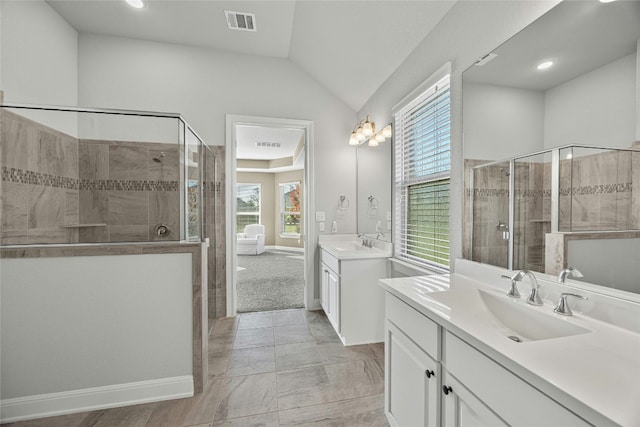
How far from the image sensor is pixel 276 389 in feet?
6.20

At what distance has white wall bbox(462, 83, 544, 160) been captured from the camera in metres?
1.27

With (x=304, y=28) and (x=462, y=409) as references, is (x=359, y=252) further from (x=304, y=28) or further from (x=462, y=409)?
(x=304, y=28)

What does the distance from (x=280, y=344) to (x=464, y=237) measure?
6.02 ft

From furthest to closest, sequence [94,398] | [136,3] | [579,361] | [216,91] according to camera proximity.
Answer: [216,91] < [136,3] < [94,398] < [579,361]

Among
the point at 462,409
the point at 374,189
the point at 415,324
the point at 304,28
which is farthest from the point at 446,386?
the point at 304,28

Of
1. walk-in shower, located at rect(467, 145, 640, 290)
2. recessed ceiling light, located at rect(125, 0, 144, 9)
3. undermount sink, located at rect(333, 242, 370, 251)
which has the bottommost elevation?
undermount sink, located at rect(333, 242, 370, 251)

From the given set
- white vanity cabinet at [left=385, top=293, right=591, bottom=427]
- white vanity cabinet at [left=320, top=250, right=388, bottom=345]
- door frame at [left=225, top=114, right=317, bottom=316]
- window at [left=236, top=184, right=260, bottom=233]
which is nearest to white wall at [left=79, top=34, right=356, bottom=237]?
door frame at [left=225, top=114, right=317, bottom=316]

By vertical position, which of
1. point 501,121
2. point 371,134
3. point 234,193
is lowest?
point 234,193

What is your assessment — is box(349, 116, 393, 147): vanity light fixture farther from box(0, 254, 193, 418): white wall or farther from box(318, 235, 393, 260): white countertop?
box(0, 254, 193, 418): white wall

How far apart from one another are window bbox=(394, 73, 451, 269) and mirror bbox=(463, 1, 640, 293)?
36cm

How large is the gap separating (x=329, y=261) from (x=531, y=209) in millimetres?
1888

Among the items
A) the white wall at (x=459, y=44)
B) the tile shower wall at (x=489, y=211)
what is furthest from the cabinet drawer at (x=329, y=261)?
the tile shower wall at (x=489, y=211)

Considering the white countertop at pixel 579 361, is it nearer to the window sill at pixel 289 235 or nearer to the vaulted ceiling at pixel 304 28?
the vaulted ceiling at pixel 304 28

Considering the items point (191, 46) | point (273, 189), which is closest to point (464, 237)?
point (191, 46)
